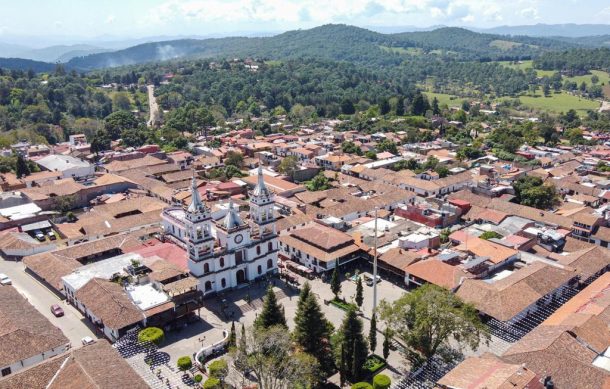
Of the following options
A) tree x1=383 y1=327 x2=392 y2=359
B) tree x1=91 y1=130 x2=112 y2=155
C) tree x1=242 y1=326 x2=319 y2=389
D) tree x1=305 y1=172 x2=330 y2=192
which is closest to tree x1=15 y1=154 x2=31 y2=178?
tree x1=91 y1=130 x2=112 y2=155

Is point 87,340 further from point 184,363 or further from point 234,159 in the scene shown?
point 234,159

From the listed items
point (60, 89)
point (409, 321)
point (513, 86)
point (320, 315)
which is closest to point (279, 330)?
point (320, 315)

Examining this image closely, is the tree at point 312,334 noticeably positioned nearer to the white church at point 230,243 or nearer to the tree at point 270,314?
the tree at point 270,314

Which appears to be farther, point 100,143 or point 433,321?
point 100,143

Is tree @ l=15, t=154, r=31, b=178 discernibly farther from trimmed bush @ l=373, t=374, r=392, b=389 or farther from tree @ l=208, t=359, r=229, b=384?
trimmed bush @ l=373, t=374, r=392, b=389

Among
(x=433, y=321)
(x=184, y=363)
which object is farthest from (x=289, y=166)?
(x=433, y=321)

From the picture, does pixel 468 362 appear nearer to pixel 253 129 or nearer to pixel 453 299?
pixel 453 299

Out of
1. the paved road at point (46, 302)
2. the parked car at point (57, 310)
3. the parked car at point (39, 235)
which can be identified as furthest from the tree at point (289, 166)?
the parked car at point (57, 310)
